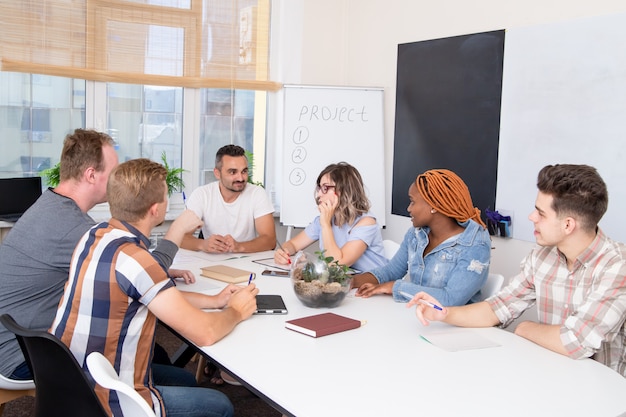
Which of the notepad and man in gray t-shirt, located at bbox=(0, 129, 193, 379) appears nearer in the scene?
the notepad

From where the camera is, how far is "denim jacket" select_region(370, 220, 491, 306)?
7.86 ft

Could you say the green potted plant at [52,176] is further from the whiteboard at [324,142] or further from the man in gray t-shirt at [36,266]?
the man in gray t-shirt at [36,266]

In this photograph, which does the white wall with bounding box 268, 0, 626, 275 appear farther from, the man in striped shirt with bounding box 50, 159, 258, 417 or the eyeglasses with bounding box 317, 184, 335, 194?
the man in striped shirt with bounding box 50, 159, 258, 417

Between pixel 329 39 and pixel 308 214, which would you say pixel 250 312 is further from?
pixel 329 39

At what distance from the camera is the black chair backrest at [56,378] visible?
1.60 m

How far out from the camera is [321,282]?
2.31 metres

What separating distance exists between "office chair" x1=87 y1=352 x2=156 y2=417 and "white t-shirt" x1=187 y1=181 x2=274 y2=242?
232cm

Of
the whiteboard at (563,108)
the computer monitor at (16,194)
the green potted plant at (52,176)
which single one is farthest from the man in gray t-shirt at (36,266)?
the whiteboard at (563,108)

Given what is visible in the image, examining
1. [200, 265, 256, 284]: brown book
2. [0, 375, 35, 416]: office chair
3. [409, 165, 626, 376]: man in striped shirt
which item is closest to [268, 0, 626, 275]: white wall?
[200, 265, 256, 284]: brown book

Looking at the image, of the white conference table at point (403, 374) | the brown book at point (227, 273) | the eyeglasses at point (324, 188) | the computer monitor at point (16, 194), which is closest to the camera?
the white conference table at point (403, 374)

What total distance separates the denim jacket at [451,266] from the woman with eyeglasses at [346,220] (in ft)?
1.29

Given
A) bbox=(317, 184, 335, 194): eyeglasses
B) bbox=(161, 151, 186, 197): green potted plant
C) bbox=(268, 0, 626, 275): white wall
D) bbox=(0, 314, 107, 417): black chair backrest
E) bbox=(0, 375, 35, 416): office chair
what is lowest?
bbox=(0, 375, 35, 416): office chair

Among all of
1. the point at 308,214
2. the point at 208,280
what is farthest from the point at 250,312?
the point at 308,214

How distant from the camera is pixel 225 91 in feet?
17.0
